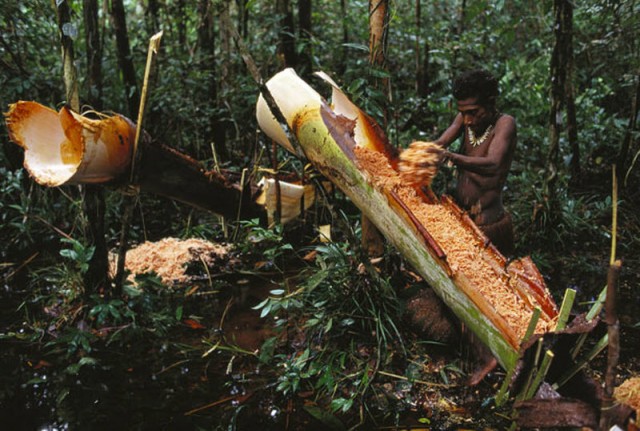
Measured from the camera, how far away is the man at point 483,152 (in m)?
3.22

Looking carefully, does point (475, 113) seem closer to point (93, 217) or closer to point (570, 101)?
point (93, 217)

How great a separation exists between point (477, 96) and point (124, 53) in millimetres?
4593

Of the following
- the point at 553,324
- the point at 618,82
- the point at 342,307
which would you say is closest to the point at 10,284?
the point at 342,307

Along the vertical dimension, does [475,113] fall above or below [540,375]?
above

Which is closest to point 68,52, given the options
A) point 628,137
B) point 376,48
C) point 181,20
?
point 376,48

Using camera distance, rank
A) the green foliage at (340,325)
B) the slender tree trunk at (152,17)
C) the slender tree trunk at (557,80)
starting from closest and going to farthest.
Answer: the green foliage at (340,325), the slender tree trunk at (557,80), the slender tree trunk at (152,17)

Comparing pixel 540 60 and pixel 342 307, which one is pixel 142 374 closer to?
pixel 342 307

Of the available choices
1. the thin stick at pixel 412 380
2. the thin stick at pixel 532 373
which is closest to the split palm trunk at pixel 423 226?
the thin stick at pixel 532 373

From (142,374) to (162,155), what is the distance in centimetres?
157

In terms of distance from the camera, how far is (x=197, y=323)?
3850mm

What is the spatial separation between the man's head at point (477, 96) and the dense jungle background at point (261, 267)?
0.63 metres

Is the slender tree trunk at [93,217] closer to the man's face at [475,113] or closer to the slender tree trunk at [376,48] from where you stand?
the slender tree trunk at [376,48]

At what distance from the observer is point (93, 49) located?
11.4 ft

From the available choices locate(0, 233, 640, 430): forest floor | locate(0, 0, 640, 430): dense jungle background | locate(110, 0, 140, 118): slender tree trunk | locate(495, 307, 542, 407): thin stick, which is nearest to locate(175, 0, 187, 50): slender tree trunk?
locate(0, 0, 640, 430): dense jungle background
